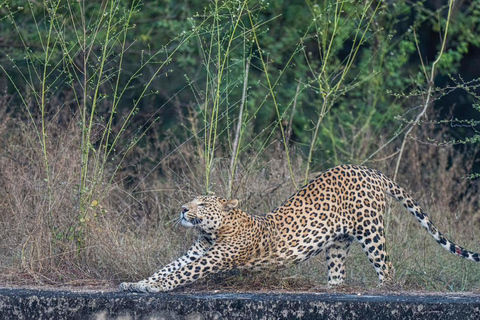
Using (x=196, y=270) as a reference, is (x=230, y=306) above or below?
above

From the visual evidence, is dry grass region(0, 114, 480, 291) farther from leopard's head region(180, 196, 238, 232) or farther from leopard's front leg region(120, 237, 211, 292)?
leopard's head region(180, 196, 238, 232)

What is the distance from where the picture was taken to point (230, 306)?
5.48 meters

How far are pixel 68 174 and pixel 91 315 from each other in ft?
7.60

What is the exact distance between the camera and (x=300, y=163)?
30.1 feet

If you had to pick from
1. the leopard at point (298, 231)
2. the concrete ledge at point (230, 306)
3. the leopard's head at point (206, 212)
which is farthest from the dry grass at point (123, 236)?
the concrete ledge at point (230, 306)

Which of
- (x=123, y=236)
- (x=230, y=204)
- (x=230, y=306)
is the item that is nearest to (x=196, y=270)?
(x=230, y=204)

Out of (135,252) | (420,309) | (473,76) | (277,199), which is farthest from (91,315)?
(473,76)

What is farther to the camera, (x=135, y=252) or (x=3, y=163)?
(x=3, y=163)

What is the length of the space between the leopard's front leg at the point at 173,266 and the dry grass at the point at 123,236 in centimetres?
21

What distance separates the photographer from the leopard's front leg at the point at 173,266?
6.30 metres

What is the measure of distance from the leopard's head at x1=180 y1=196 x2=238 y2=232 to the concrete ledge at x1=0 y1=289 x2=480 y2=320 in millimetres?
898

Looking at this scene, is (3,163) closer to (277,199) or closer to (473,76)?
(277,199)

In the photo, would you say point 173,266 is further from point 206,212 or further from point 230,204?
point 230,204

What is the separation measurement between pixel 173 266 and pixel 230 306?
4.19 ft
